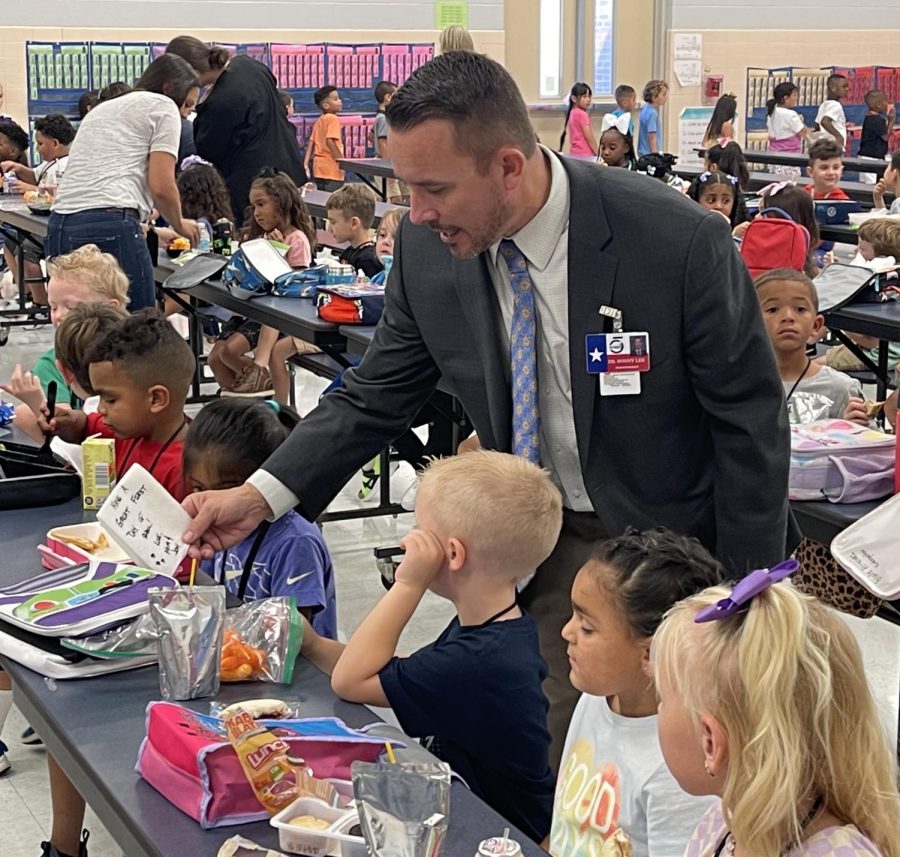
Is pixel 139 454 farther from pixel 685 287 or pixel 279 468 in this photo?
pixel 685 287

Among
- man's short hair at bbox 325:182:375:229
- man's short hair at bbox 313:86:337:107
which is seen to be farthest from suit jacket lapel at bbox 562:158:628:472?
man's short hair at bbox 313:86:337:107

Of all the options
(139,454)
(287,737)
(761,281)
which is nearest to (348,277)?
(761,281)

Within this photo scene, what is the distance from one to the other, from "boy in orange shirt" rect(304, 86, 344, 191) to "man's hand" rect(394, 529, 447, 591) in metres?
11.8

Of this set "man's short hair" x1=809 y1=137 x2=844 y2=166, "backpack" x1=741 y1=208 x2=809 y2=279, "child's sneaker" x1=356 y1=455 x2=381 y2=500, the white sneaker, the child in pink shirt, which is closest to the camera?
the white sneaker

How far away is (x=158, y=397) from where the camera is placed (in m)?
3.15

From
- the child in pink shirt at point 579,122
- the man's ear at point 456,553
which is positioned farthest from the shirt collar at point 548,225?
the child in pink shirt at point 579,122

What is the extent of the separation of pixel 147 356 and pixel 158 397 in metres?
0.09

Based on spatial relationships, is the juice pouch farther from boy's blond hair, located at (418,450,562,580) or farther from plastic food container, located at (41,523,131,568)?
plastic food container, located at (41,523,131,568)

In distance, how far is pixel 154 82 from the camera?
582cm

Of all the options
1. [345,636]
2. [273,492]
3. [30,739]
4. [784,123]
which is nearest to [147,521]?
[273,492]

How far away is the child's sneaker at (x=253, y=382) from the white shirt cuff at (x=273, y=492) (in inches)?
163

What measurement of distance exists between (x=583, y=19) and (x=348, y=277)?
1181 centimetres

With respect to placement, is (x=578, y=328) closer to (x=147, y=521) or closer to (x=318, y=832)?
(x=147, y=521)

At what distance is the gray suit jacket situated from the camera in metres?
2.17
